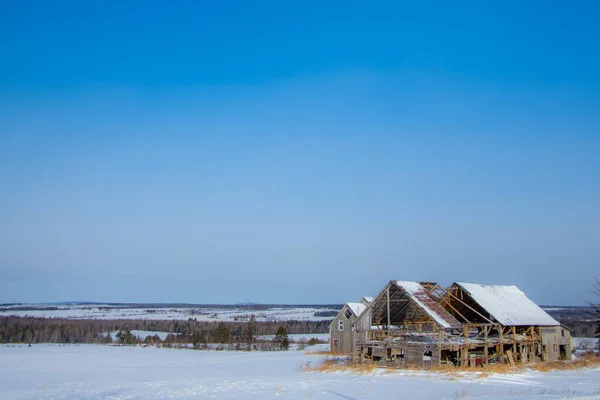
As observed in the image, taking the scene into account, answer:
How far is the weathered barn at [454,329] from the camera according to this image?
123ft

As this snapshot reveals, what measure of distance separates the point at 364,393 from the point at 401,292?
51.6ft

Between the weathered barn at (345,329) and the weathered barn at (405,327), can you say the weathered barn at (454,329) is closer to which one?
the weathered barn at (405,327)

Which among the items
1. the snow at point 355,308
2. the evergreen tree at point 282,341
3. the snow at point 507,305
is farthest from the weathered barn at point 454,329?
the evergreen tree at point 282,341

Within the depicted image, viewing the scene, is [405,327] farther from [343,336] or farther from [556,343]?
[343,336]

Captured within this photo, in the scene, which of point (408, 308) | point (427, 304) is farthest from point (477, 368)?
point (408, 308)

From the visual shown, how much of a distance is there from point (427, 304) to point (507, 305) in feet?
30.6

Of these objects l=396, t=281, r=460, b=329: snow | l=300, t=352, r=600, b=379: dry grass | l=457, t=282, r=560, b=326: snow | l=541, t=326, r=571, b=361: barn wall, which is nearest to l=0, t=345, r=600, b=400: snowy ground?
l=300, t=352, r=600, b=379: dry grass

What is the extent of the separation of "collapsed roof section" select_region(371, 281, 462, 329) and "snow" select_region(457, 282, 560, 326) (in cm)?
387

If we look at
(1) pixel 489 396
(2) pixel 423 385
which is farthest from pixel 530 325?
(1) pixel 489 396

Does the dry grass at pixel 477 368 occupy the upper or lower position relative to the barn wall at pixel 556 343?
lower

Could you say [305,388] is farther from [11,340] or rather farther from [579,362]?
[11,340]

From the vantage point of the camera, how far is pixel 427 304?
38.5 metres

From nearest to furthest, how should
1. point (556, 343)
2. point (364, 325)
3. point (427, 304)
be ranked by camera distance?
point (427, 304), point (364, 325), point (556, 343)

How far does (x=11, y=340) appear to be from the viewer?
11338 centimetres
